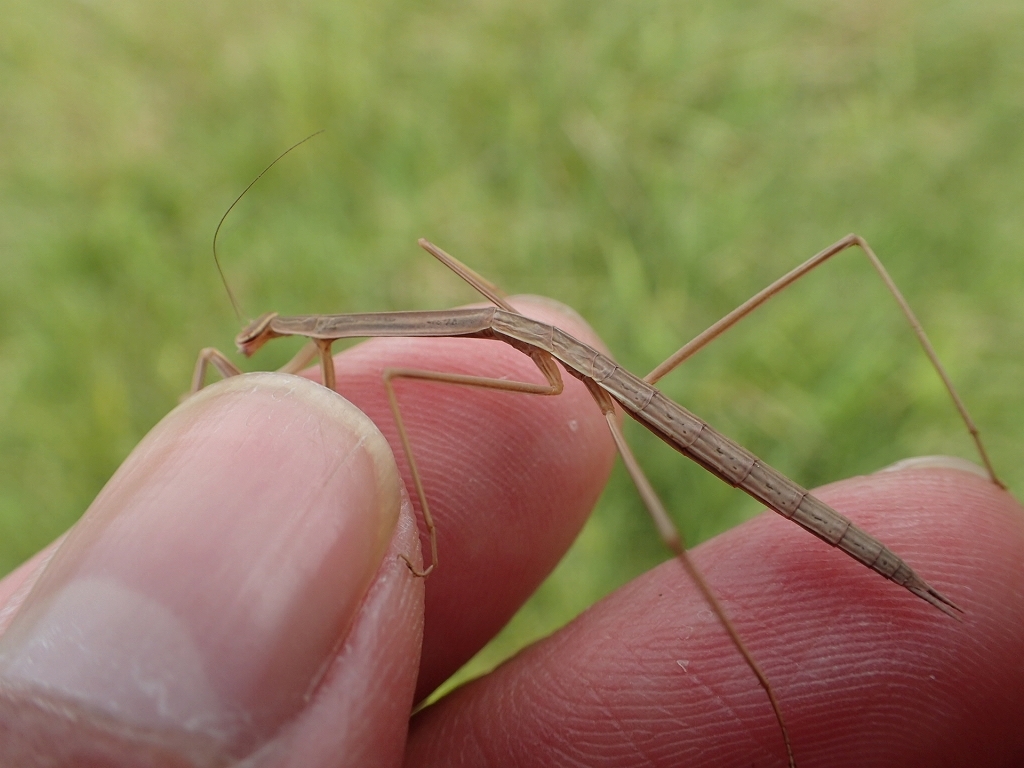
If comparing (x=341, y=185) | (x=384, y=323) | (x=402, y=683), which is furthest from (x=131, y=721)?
(x=341, y=185)

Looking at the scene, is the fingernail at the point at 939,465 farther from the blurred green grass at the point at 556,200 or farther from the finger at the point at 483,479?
the finger at the point at 483,479

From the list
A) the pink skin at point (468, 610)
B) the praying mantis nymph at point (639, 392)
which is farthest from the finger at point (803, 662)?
the praying mantis nymph at point (639, 392)

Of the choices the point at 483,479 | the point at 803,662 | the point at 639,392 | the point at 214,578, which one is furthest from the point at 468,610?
→ the point at 214,578

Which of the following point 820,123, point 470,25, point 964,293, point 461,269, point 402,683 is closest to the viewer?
point 402,683

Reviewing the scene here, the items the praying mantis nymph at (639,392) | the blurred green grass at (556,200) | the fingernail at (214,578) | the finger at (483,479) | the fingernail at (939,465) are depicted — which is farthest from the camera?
the blurred green grass at (556,200)

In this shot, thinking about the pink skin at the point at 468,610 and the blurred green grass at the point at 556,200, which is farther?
the blurred green grass at the point at 556,200

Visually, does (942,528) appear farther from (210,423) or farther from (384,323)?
(210,423)
